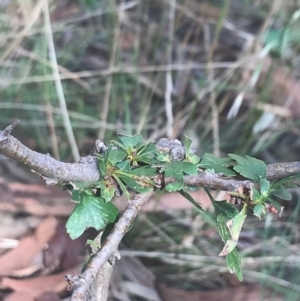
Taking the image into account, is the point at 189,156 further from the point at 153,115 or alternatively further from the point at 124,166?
the point at 153,115

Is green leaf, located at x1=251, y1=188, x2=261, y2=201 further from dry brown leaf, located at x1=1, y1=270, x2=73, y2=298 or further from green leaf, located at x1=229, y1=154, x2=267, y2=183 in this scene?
dry brown leaf, located at x1=1, y1=270, x2=73, y2=298

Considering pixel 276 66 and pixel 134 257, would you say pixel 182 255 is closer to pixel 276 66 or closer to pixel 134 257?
pixel 134 257

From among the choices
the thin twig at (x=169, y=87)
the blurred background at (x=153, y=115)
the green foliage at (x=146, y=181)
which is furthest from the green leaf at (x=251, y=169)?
the thin twig at (x=169, y=87)

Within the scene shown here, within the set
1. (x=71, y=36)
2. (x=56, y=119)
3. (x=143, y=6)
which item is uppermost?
(x=143, y=6)

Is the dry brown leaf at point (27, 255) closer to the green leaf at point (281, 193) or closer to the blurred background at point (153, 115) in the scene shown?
the blurred background at point (153, 115)

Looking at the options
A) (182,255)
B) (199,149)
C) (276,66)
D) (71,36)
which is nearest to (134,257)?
(182,255)
